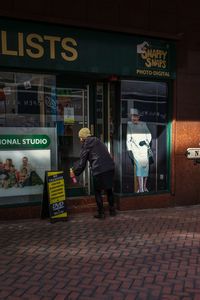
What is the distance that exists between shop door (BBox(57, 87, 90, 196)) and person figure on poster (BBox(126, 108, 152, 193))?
2.98 ft

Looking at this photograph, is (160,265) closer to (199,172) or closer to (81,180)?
(81,180)

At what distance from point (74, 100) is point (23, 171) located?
1.68 meters

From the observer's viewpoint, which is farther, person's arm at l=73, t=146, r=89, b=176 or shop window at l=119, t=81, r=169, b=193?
shop window at l=119, t=81, r=169, b=193

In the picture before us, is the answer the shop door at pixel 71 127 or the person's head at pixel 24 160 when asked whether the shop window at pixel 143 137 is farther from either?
the person's head at pixel 24 160

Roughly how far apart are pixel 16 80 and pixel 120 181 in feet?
8.95

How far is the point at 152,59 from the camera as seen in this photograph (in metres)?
8.76

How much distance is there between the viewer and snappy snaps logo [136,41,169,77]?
8632 millimetres

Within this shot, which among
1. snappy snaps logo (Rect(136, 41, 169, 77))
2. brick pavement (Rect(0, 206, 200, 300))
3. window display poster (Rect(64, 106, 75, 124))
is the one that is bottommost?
brick pavement (Rect(0, 206, 200, 300))

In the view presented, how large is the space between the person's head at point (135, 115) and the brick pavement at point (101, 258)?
1.94 m

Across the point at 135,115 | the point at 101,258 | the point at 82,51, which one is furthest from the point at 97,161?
the point at 101,258

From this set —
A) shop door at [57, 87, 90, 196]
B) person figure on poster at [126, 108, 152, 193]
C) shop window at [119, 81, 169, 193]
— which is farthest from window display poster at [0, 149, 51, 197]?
person figure on poster at [126, 108, 152, 193]

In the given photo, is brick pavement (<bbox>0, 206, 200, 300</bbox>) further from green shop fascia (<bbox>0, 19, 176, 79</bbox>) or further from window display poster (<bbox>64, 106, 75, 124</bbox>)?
green shop fascia (<bbox>0, 19, 176, 79</bbox>)

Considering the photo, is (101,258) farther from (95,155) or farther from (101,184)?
Answer: (95,155)

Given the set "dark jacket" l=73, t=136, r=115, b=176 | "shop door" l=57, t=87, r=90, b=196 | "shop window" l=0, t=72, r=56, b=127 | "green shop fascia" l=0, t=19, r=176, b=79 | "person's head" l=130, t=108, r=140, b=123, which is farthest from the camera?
"person's head" l=130, t=108, r=140, b=123
